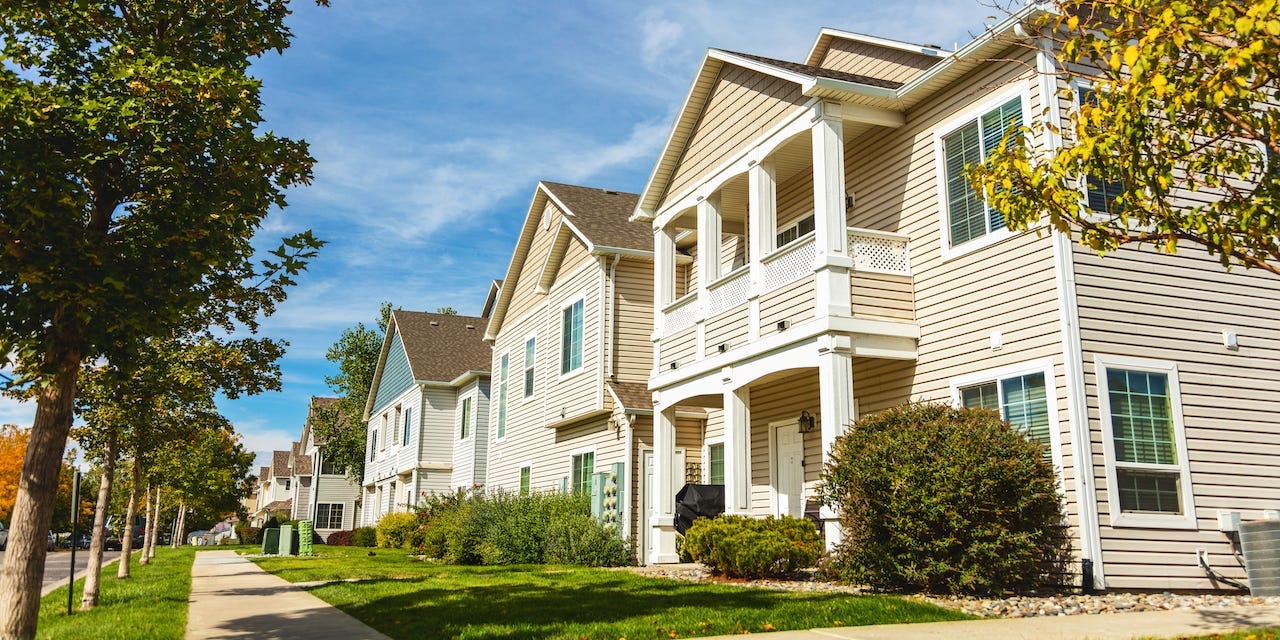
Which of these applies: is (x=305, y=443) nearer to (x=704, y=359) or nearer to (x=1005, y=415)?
(x=704, y=359)

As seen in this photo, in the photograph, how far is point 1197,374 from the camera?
11531 mm

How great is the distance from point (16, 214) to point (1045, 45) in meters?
11.3

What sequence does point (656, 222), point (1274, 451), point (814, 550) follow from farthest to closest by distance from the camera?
1. point (656, 222)
2. point (814, 550)
3. point (1274, 451)

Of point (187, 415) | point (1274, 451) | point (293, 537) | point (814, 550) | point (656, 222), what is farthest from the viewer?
point (293, 537)

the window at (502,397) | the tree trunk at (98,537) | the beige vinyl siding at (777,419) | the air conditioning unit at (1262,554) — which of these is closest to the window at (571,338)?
the window at (502,397)

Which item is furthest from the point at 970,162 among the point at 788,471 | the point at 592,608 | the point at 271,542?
the point at 271,542

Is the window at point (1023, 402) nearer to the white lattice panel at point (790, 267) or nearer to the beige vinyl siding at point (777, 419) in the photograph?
the white lattice panel at point (790, 267)

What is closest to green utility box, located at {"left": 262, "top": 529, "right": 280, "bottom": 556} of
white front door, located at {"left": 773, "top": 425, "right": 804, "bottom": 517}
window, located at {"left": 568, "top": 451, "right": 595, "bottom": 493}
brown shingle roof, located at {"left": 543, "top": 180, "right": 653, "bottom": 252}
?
window, located at {"left": 568, "top": 451, "right": 595, "bottom": 493}

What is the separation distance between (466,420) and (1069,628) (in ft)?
91.9

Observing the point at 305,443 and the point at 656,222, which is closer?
the point at 656,222

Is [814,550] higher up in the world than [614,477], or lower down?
lower down

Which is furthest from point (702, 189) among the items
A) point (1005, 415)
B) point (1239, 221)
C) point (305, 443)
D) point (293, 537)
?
point (305, 443)

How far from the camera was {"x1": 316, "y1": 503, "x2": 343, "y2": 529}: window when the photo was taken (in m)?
55.9

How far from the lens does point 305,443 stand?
7681 centimetres
